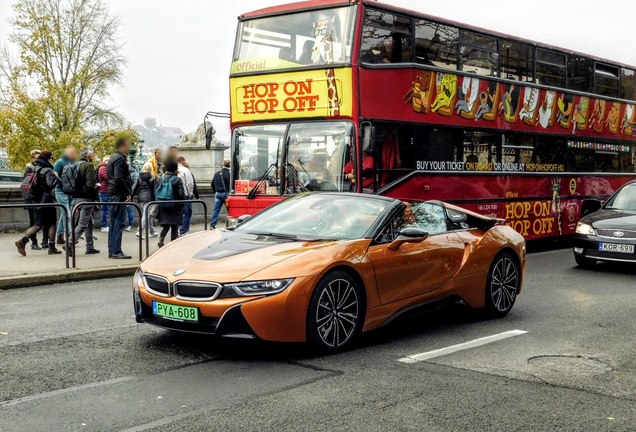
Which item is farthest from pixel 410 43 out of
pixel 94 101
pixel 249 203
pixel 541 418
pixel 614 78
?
pixel 94 101

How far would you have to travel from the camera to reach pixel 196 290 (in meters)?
6.21

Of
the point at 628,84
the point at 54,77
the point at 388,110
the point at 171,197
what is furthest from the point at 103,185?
the point at 54,77

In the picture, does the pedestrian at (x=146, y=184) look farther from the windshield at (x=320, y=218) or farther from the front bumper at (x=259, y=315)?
the front bumper at (x=259, y=315)

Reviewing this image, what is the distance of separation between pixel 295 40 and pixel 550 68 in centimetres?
666

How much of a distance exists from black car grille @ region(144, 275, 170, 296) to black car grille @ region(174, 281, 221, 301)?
0.38 ft

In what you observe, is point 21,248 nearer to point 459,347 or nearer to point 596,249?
point 459,347

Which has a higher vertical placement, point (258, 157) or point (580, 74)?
→ point (580, 74)

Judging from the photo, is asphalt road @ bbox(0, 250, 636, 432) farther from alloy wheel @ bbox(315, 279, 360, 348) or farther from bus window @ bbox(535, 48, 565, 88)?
bus window @ bbox(535, 48, 565, 88)

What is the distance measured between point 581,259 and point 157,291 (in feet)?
29.5

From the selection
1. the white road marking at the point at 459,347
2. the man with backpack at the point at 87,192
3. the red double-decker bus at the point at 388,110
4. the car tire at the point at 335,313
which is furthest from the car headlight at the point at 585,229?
the man with backpack at the point at 87,192

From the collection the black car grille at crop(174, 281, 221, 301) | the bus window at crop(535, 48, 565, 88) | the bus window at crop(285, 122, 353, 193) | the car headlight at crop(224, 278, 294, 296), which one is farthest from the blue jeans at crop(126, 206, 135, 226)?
the car headlight at crop(224, 278, 294, 296)

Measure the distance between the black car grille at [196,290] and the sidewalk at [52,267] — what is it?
18.5ft

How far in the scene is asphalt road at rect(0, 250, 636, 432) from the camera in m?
4.78

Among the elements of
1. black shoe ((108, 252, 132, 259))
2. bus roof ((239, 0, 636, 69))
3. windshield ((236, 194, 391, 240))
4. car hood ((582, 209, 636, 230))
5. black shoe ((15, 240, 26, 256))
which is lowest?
black shoe ((108, 252, 132, 259))
